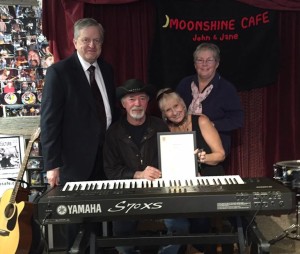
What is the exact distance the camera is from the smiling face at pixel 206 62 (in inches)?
109

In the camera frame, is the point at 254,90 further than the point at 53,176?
Yes

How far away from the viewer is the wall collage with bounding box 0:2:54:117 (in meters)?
3.04

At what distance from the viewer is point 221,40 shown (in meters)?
3.13

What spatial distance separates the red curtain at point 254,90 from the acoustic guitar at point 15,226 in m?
1.06

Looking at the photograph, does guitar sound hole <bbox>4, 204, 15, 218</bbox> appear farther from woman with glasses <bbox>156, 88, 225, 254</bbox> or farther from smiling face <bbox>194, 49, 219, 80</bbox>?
smiling face <bbox>194, 49, 219, 80</bbox>

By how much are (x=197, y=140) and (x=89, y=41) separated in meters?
0.87

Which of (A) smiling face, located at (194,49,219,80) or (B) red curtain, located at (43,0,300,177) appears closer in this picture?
(A) smiling face, located at (194,49,219,80)

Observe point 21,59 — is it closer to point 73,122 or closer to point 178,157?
point 73,122

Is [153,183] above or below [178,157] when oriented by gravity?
below

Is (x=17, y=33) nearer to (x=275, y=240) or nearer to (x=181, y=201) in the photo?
(x=181, y=201)

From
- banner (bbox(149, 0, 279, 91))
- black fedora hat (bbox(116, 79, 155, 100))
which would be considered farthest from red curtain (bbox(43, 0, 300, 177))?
black fedora hat (bbox(116, 79, 155, 100))

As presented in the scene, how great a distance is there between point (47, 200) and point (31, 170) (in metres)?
1.35

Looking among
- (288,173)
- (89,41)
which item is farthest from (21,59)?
(288,173)

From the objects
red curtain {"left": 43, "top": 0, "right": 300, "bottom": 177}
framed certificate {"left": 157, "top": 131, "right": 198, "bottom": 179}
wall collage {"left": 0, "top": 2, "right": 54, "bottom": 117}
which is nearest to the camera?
framed certificate {"left": 157, "top": 131, "right": 198, "bottom": 179}
